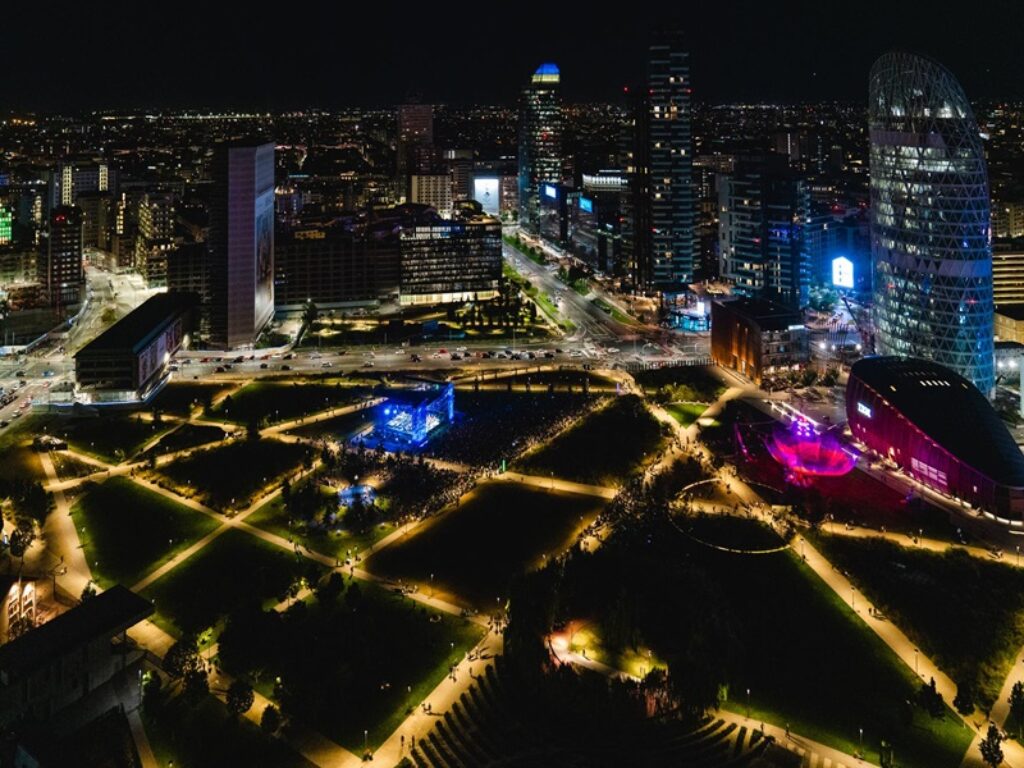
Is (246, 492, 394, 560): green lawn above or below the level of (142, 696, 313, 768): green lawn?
above

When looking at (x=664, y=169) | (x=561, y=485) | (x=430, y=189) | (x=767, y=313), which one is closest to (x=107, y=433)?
(x=561, y=485)

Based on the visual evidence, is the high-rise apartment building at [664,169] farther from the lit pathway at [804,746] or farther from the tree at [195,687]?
the tree at [195,687]

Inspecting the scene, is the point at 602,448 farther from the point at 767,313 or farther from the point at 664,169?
the point at 664,169

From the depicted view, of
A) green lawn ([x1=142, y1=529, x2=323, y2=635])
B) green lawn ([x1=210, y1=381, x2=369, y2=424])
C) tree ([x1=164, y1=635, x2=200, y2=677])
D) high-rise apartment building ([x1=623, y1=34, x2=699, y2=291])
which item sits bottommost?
tree ([x1=164, y1=635, x2=200, y2=677])

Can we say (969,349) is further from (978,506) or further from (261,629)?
(261,629)

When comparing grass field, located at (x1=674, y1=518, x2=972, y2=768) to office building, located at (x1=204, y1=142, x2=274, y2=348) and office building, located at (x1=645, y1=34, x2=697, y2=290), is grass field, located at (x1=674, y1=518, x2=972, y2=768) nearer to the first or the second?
office building, located at (x1=204, y1=142, x2=274, y2=348)

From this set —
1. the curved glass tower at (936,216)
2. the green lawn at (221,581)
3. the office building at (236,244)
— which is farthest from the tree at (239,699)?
the office building at (236,244)

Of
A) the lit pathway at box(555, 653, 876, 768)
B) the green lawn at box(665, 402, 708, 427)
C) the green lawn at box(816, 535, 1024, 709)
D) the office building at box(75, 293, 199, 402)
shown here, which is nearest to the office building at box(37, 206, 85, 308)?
the office building at box(75, 293, 199, 402)
